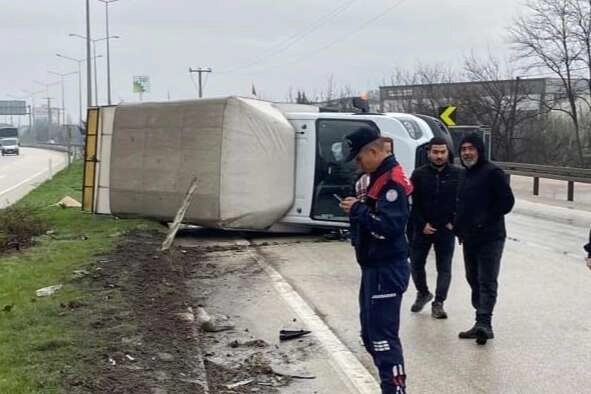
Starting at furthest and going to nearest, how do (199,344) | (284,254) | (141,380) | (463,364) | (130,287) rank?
(284,254)
(130,287)
(199,344)
(463,364)
(141,380)

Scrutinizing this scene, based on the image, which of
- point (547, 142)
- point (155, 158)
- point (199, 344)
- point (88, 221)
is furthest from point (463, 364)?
point (547, 142)

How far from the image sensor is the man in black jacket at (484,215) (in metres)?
6.89

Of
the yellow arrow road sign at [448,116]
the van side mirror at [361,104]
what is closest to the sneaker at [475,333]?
the van side mirror at [361,104]

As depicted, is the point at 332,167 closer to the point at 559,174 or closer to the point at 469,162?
the point at 469,162

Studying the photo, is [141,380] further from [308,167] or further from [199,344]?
[308,167]

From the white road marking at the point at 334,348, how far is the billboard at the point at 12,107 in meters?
123

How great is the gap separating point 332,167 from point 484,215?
22.5 ft

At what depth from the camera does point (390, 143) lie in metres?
4.98

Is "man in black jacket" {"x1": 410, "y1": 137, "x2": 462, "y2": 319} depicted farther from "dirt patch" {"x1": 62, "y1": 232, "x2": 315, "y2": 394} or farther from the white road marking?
"dirt patch" {"x1": 62, "y1": 232, "x2": 315, "y2": 394}

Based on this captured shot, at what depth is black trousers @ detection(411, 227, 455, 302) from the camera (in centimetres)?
787

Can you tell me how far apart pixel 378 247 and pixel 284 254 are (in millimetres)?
7627

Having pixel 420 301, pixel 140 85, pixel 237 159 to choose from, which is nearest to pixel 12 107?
pixel 140 85

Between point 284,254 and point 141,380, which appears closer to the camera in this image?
point 141,380

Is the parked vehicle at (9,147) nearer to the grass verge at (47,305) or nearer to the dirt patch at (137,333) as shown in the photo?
the grass verge at (47,305)
